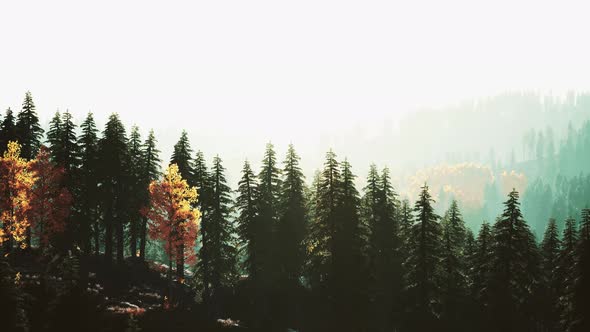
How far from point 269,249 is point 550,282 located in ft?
89.0

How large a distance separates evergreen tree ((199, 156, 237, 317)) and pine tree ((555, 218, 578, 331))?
90.3ft

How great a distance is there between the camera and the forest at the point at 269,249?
117ft

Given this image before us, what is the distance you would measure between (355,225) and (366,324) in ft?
26.2

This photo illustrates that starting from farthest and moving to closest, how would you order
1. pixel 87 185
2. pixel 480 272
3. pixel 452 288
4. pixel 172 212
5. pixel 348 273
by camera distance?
pixel 87 185 → pixel 480 272 → pixel 452 288 → pixel 172 212 → pixel 348 273

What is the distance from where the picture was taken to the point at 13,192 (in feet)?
126

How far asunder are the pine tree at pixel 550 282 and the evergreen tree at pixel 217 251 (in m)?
29.6

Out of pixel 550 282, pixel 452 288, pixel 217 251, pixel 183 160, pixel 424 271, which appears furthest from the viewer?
pixel 183 160

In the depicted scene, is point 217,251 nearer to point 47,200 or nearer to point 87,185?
point 87,185

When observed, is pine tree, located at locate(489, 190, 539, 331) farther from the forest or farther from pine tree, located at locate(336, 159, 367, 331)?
pine tree, located at locate(336, 159, 367, 331)

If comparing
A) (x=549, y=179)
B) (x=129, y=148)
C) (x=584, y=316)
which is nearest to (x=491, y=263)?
(x=584, y=316)

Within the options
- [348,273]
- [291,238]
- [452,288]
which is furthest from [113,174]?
Answer: [452,288]

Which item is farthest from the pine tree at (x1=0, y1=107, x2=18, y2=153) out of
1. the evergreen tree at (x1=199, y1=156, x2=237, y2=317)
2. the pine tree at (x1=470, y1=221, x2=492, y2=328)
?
the pine tree at (x1=470, y1=221, x2=492, y2=328)

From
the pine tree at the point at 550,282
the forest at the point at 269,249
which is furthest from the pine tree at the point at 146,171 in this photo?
the pine tree at the point at 550,282

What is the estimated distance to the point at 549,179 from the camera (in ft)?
650
